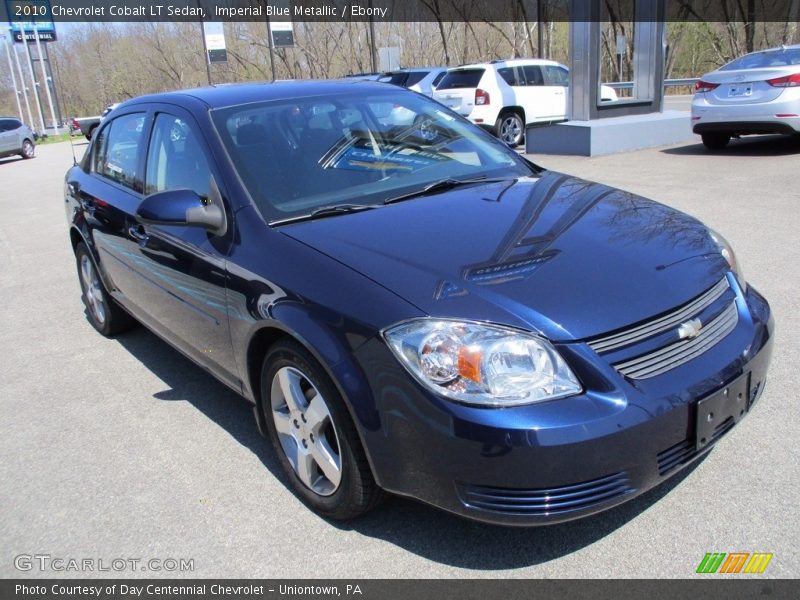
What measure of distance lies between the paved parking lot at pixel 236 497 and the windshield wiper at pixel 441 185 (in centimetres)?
134

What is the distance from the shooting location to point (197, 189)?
340 cm

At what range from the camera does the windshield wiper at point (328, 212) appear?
298cm

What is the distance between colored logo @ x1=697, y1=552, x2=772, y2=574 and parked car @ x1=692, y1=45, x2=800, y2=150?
31.7 feet

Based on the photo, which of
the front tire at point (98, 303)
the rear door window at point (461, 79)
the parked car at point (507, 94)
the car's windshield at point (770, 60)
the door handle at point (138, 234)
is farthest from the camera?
the rear door window at point (461, 79)

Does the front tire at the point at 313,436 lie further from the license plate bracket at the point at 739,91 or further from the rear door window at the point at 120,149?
the license plate bracket at the point at 739,91

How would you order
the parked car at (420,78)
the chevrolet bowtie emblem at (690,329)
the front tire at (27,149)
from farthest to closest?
Result: the front tire at (27,149), the parked car at (420,78), the chevrolet bowtie emblem at (690,329)

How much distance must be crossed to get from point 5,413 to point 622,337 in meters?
3.56

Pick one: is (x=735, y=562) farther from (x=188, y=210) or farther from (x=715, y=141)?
(x=715, y=141)

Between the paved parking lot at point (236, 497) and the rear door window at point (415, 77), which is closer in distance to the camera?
the paved parking lot at point (236, 497)

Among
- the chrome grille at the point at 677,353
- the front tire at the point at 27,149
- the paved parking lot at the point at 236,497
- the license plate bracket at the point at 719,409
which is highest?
the chrome grille at the point at 677,353

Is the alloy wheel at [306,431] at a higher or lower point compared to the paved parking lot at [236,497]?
higher

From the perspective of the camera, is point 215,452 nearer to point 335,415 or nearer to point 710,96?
point 335,415

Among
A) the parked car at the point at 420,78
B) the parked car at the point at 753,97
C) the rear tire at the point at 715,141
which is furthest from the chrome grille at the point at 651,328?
the parked car at the point at 420,78

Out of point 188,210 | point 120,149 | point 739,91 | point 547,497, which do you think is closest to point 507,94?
point 739,91
